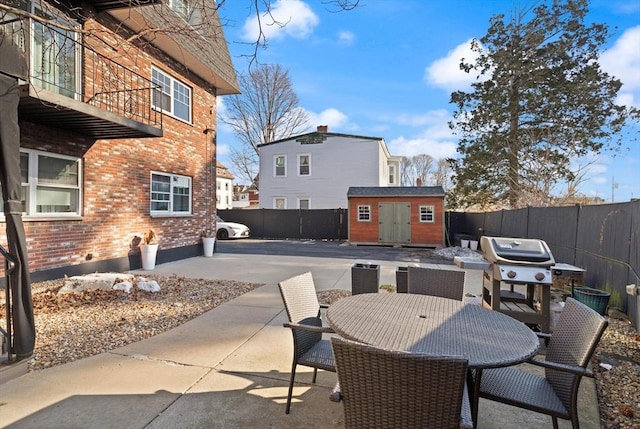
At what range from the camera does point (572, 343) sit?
2105 mm

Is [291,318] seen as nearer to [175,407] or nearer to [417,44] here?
[175,407]

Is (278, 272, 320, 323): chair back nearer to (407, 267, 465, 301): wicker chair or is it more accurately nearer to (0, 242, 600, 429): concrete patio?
(0, 242, 600, 429): concrete patio

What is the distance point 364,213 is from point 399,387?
1446cm

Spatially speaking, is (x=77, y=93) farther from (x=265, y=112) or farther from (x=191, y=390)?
(x=265, y=112)

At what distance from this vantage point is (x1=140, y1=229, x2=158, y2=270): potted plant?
27.3ft

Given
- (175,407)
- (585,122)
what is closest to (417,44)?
(175,407)

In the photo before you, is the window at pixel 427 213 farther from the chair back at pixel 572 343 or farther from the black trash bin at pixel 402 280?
the chair back at pixel 572 343

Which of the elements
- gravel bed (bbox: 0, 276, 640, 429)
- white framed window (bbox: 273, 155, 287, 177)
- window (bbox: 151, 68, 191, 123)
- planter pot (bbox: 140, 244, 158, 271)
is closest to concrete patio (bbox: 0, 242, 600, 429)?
gravel bed (bbox: 0, 276, 640, 429)

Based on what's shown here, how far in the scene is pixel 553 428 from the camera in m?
2.28

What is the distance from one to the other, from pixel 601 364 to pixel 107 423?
446 centimetres

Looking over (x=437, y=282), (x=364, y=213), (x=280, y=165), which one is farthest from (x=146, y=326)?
(x=280, y=165)

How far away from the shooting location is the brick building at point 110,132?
5816 mm

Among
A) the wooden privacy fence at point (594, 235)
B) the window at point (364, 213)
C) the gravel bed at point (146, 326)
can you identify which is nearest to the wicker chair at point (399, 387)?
the gravel bed at point (146, 326)

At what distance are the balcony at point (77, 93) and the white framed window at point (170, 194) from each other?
1.69m
